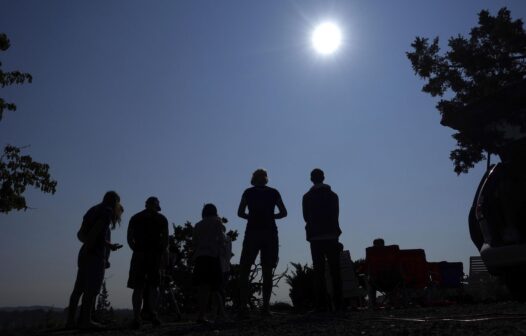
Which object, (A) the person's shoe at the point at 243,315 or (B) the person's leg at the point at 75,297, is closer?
(B) the person's leg at the point at 75,297

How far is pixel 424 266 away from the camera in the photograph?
1082 centimetres

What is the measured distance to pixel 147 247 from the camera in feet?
Answer: 20.7

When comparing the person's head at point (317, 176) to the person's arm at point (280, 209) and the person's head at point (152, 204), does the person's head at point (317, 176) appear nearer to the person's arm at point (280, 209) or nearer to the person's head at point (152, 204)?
the person's arm at point (280, 209)

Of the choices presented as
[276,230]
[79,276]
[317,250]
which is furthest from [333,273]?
[79,276]

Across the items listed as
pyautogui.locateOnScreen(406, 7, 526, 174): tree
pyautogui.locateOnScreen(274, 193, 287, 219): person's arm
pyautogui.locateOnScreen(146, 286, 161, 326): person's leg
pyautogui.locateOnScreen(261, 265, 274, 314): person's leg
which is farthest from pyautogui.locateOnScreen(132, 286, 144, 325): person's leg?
pyautogui.locateOnScreen(406, 7, 526, 174): tree

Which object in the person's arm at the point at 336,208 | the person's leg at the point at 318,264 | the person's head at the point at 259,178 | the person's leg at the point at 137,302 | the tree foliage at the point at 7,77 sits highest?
the tree foliage at the point at 7,77

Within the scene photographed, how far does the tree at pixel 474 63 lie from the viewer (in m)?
17.8

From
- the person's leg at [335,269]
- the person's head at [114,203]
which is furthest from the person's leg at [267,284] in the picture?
the person's head at [114,203]

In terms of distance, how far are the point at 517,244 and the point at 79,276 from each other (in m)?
4.99

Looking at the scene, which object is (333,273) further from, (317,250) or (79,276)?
(79,276)

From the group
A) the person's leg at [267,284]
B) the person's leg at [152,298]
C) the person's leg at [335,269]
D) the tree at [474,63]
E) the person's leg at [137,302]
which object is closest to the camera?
the person's leg at [137,302]

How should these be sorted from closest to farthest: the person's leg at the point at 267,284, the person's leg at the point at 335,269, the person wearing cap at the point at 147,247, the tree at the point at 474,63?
the person wearing cap at the point at 147,247, the person's leg at the point at 267,284, the person's leg at the point at 335,269, the tree at the point at 474,63

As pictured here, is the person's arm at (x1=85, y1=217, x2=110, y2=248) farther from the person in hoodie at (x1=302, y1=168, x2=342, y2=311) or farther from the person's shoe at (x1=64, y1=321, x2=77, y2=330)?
the person in hoodie at (x1=302, y1=168, x2=342, y2=311)

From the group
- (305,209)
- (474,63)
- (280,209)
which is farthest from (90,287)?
(474,63)
